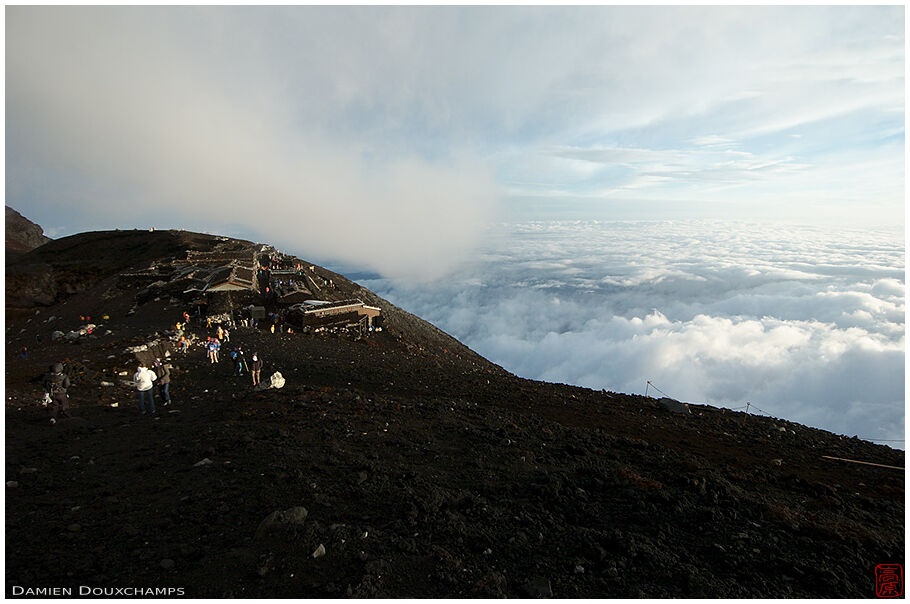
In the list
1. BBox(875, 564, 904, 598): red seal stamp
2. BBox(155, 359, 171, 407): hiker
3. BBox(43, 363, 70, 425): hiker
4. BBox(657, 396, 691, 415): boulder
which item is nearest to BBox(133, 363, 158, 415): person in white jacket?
BBox(155, 359, 171, 407): hiker

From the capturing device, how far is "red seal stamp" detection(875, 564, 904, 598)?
19.2 ft

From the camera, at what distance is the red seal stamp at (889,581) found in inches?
231

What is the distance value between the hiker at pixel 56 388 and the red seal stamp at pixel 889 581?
51.8ft

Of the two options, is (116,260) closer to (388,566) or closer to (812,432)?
(388,566)

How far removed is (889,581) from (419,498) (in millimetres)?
7080

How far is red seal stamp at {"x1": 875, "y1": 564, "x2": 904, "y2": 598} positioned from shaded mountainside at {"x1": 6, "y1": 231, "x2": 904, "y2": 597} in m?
0.14

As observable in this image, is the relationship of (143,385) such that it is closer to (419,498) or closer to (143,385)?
(143,385)

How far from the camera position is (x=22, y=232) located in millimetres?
99562

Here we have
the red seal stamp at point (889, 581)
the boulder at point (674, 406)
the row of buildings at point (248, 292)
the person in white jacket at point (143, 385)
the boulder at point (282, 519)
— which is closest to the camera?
the boulder at point (282, 519)

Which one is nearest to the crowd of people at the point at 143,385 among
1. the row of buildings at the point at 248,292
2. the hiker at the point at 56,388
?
the hiker at the point at 56,388

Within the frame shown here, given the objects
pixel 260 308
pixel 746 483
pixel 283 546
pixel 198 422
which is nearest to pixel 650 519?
pixel 746 483

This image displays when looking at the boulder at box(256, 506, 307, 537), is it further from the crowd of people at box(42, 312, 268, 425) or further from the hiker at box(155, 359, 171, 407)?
the hiker at box(155, 359, 171, 407)

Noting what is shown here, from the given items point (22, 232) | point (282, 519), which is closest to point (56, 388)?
point (282, 519)

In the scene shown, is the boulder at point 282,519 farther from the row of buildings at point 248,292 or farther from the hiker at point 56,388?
the row of buildings at point 248,292
